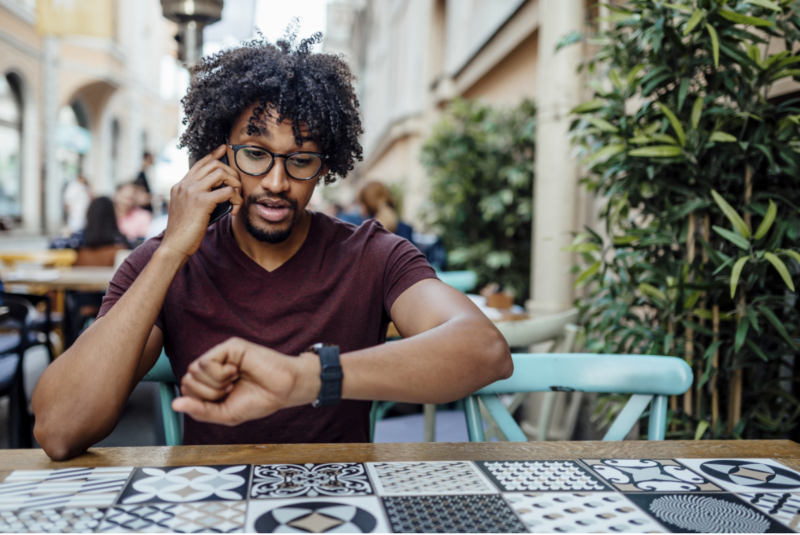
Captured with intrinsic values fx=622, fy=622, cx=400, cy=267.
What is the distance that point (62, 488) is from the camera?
0.99 meters

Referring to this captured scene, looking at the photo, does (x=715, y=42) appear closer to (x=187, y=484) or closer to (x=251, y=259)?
(x=251, y=259)

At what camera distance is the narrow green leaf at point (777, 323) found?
1.89 meters

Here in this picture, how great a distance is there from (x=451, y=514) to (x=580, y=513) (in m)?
0.19

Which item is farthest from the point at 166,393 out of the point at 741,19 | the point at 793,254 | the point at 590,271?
the point at 741,19

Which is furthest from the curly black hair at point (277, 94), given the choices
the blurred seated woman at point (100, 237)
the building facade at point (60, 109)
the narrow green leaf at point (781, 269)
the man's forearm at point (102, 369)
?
the building facade at point (60, 109)

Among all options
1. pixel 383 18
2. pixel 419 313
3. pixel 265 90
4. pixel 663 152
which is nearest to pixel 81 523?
pixel 419 313

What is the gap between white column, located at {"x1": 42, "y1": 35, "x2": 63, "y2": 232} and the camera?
47.6 feet

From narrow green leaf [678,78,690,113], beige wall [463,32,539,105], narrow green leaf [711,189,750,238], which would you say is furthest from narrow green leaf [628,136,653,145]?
beige wall [463,32,539,105]

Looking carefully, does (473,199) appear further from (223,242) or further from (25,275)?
(223,242)

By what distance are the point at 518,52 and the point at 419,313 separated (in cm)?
530

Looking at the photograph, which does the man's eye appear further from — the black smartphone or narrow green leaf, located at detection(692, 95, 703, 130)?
narrow green leaf, located at detection(692, 95, 703, 130)

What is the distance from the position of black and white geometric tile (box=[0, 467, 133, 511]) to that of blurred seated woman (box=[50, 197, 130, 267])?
13.9 ft

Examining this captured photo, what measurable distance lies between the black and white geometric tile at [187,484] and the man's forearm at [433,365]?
0.23m

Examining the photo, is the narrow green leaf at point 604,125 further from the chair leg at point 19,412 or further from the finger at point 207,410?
the chair leg at point 19,412
